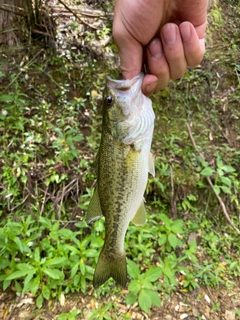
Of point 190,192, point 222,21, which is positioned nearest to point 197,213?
point 190,192

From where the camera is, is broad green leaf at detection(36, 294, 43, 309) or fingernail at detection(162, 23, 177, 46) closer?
fingernail at detection(162, 23, 177, 46)

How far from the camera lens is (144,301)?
2787 mm

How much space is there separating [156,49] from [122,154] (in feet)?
2.54

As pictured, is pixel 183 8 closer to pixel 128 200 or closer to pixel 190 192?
pixel 128 200

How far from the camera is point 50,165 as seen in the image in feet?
12.3

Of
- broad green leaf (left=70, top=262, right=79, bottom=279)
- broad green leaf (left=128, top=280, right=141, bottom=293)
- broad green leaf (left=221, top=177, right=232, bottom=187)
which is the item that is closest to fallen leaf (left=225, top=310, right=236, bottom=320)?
broad green leaf (left=128, top=280, right=141, bottom=293)

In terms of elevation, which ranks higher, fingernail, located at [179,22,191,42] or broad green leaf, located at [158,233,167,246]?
fingernail, located at [179,22,191,42]

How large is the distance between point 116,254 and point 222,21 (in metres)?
5.50

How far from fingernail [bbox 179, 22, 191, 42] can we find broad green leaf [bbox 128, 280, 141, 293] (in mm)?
2221

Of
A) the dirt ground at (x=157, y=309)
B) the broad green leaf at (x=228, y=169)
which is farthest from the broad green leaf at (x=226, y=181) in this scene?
the dirt ground at (x=157, y=309)

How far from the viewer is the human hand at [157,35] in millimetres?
1877

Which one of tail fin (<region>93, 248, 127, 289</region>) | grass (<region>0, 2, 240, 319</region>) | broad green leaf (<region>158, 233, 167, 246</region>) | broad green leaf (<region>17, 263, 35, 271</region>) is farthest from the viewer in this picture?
broad green leaf (<region>158, 233, 167, 246</region>)

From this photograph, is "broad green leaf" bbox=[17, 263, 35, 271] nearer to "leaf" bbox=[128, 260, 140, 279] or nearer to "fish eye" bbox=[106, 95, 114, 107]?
"leaf" bbox=[128, 260, 140, 279]

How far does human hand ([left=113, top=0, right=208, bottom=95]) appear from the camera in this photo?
6.16 feet
